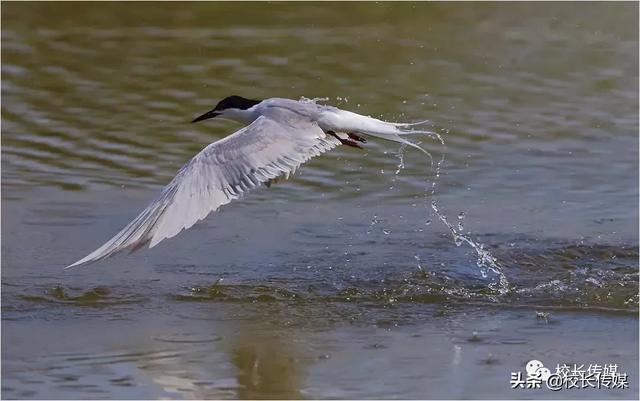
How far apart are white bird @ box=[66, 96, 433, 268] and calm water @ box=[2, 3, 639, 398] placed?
514mm

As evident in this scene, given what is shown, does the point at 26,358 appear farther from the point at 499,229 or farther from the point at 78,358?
the point at 499,229

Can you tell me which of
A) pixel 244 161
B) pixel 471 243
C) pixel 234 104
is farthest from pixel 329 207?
pixel 244 161

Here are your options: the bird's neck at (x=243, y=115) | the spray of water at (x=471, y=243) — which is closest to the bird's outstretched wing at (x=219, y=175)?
the bird's neck at (x=243, y=115)

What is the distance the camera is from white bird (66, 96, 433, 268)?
6.06 m

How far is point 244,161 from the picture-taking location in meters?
6.32

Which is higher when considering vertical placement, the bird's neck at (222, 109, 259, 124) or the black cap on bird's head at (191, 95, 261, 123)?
the black cap on bird's head at (191, 95, 261, 123)

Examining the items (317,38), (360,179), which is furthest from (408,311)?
(317,38)

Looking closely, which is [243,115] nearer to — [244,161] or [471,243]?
[244,161]

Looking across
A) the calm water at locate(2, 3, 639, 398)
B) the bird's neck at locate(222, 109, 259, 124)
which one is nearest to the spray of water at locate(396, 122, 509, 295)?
the calm water at locate(2, 3, 639, 398)

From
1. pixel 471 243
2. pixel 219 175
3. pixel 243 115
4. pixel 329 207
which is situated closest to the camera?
pixel 219 175

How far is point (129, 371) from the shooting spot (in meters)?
5.74

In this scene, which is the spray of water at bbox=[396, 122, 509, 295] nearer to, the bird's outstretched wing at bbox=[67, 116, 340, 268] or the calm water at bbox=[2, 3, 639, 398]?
the calm water at bbox=[2, 3, 639, 398]

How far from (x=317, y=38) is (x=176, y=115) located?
7.86ft

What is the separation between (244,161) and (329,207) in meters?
2.15
